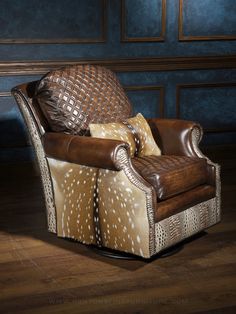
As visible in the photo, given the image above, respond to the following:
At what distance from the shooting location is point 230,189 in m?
4.53

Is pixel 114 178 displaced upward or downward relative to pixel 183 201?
upward

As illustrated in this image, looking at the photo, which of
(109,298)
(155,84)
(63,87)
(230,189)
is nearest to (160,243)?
(109,298)

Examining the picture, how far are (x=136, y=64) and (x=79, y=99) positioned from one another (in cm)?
178

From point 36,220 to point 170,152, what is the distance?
2.96 feet

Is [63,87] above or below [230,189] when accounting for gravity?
above

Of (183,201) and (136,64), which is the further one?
(136,64)

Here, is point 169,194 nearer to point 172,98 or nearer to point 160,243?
point 160,243

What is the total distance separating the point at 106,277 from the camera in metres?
3.03

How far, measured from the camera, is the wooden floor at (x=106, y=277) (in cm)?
274

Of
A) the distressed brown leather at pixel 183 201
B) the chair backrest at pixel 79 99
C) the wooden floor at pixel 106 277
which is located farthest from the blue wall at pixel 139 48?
the distressed brown leather at pixel 183 201

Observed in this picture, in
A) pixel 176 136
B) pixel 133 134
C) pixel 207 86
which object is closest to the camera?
pixel 133 134

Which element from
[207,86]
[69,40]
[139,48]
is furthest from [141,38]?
[207,86]

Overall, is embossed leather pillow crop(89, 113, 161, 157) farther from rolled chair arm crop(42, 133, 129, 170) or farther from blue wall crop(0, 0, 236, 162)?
blue wall crop(0, 0, 236, 162)

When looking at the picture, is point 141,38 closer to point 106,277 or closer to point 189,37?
point 189,37
